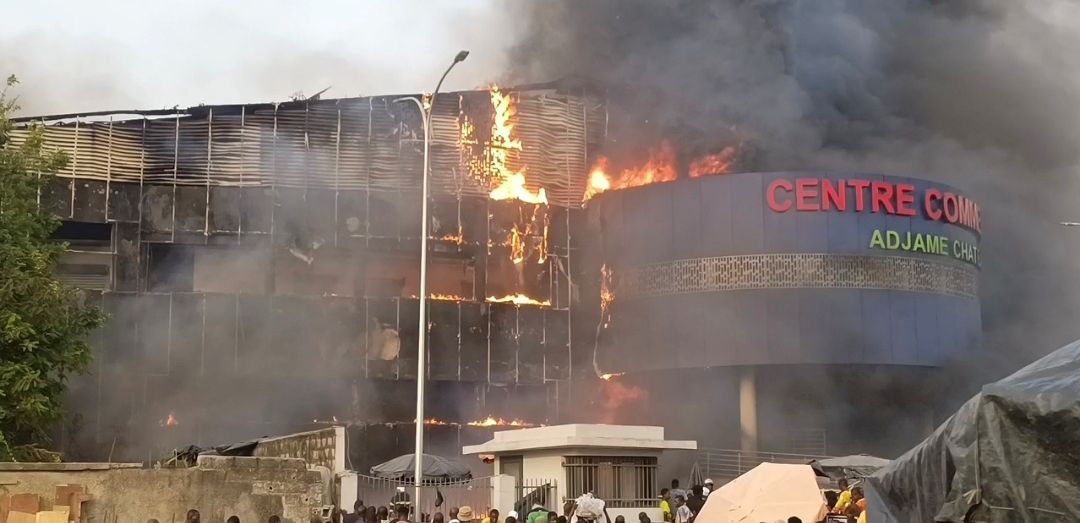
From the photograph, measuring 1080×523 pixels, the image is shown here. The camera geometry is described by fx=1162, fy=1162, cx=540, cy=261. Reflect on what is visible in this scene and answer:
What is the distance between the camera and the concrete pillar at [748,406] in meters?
37.1

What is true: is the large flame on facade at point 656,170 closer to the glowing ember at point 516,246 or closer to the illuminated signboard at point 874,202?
the glowing ember at point 516,246

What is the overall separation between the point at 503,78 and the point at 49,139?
1603 centimetres

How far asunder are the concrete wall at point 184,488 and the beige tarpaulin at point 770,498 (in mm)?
5528

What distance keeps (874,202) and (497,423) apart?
46.6 feet

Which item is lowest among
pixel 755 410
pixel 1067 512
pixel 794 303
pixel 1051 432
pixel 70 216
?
pixel 1067 512

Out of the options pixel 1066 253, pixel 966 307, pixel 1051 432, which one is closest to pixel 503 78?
pixel 966 307

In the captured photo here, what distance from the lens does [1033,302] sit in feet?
163

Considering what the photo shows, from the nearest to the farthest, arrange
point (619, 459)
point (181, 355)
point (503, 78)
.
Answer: point (619, 459)
point (181, 355)
point (503, 78)

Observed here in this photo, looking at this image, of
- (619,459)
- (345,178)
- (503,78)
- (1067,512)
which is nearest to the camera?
(1067,512)

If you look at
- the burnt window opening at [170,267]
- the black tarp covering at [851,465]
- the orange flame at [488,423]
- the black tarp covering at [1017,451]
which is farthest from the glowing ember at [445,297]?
the black tarp covering at [1017,451]

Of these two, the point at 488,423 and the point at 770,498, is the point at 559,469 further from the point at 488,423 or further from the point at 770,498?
the point at 488,423

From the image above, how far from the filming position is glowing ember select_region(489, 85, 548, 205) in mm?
39844

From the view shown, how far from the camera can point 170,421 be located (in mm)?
35750

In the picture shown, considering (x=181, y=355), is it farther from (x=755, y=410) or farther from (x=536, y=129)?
(x=755, y=410)
